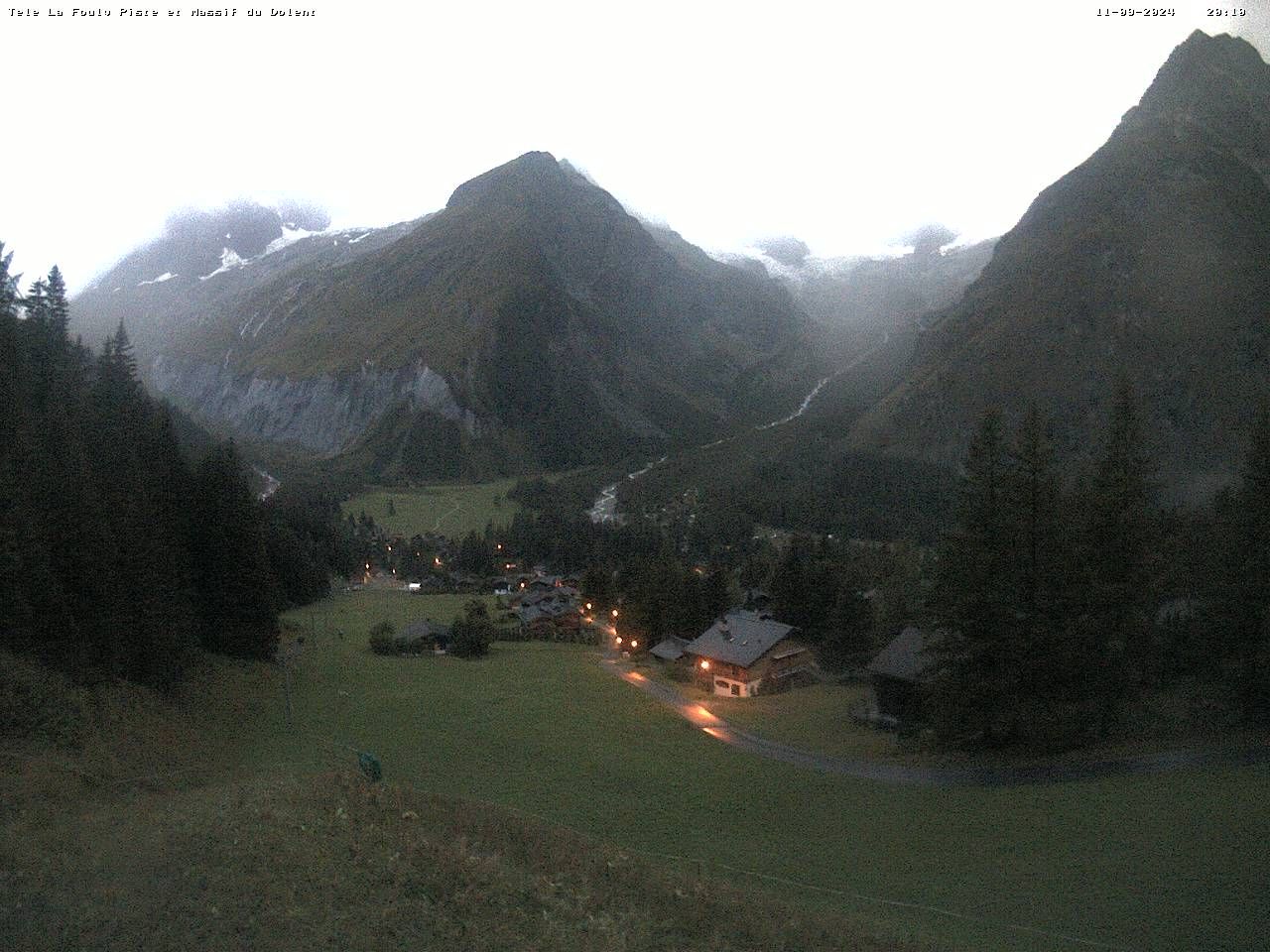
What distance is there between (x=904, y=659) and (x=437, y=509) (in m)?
124

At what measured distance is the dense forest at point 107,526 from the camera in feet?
87.8

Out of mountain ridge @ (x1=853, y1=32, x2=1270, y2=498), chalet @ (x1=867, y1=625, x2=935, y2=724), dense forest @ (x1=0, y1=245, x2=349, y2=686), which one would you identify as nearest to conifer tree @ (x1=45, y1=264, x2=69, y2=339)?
dense forest @ (x1=0, y1=245, x2=349, y2=686)

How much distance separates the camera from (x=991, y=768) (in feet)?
83.1

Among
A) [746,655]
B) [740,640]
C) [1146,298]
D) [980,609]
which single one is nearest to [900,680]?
[980,609]

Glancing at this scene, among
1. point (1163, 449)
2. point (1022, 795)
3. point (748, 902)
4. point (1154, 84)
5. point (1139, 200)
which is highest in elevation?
point (1154, 84)

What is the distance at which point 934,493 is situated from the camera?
123 m

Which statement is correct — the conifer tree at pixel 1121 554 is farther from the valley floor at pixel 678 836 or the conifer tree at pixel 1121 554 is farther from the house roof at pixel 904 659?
the house roof at pixel 904 659

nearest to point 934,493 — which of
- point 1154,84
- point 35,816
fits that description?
point 1154,84

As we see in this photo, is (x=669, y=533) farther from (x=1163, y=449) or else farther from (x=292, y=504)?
(x=1163, y=449)

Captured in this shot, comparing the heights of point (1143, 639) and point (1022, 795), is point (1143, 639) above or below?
above

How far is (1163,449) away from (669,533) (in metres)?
67.3

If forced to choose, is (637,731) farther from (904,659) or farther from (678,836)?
(678,836)

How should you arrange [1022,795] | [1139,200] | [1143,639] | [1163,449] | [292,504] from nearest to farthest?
[1022,795] → [1143,639] → [292,504] → [1163,449] → [1139,200]

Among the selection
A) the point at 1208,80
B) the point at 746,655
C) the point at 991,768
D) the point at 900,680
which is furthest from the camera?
the point at 1208,80
